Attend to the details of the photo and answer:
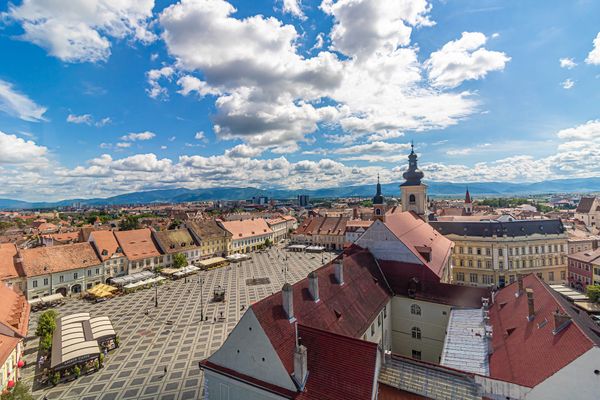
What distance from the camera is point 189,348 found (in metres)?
32.3

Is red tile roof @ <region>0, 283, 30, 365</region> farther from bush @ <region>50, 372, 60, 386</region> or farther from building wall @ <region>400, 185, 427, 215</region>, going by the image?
building wall @ <region>400, 185, 427, 215</region>

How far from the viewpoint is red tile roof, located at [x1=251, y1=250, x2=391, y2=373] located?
17.3 m

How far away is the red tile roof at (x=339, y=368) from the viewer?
48.4ft

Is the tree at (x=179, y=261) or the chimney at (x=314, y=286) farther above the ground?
the chimney at (x=314, y=286)

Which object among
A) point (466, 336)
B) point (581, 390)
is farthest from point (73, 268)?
point (581, 390)

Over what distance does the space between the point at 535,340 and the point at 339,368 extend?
1226 centimetres

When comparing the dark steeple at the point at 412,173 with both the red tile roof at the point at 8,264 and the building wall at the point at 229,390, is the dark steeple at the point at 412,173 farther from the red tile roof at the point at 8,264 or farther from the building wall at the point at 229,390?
the red tile roof at the point at 8,264

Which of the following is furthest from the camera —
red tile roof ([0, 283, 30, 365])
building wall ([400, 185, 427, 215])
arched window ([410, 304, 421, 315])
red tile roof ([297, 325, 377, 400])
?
building wall ([400, 185, 427, 215])

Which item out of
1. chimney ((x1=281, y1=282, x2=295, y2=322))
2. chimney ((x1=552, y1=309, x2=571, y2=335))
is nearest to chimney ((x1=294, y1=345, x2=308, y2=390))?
chimney ((x1=281, y1=282, x2=295, y2=322))

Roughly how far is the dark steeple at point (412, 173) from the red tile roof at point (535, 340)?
122 feet

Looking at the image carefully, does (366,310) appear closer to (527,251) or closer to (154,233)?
(527,251)

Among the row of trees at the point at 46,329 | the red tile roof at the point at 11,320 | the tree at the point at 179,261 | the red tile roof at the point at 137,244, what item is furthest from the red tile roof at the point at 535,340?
the red tile roof at the point at 137,244

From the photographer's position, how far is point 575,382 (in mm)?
14523

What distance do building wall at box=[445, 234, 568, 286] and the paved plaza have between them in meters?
34.4
